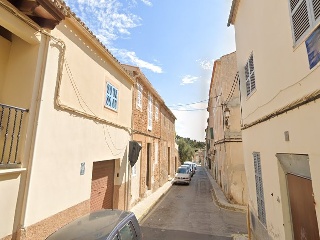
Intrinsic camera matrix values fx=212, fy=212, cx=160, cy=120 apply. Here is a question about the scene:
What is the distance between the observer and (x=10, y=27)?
14.4 ft

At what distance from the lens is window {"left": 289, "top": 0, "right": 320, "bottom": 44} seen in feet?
11.3

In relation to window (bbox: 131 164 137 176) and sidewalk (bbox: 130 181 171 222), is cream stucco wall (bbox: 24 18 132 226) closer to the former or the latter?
window (bbox: 131 164 137 176)

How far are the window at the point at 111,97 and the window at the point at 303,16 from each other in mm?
6757

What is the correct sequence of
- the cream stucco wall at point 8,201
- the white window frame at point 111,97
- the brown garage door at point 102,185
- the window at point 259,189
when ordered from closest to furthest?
the cream stucco wall at point 8,201 < the window at point 259,189 < the brown garage door at point 102,185 < the white window frame at point 111,97

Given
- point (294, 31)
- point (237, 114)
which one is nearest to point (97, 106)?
point (294, 31)

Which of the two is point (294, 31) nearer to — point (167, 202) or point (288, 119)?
point (288, 119)

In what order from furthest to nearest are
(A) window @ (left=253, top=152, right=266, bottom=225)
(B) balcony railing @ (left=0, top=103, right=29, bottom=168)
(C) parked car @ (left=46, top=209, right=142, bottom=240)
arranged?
(A) window @ (left=253, top=152, right=266, bottom=225), (B) balcony railing @ (left=0, top=103, right=29, bottom=168), (C) parked car @ (left=46, top=209, right=142, bottom=240)

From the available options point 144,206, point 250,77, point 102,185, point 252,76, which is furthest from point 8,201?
point 144,206

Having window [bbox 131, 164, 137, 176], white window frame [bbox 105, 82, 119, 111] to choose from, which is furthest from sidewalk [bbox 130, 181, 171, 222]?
white window frame [bbox 105, 82, 119, 111]

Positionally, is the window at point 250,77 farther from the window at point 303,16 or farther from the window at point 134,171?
the window at point 134,171

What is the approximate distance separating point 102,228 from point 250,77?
6.39 metres

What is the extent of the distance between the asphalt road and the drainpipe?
528cm

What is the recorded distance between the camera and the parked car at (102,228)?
378cm

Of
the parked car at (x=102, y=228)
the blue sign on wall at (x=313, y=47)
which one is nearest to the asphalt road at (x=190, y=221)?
the parked car at (x=102, y=228)
